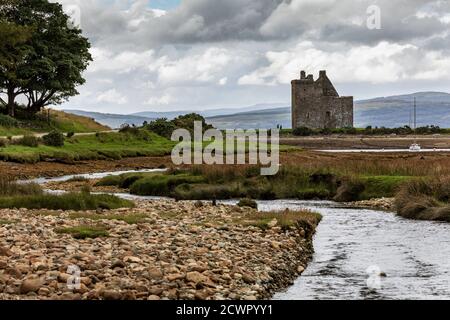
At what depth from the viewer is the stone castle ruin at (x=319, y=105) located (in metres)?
133

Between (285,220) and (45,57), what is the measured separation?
6355 centimetres

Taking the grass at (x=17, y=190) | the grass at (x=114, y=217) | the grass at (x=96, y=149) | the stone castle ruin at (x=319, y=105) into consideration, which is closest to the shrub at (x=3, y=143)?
the grass at (x=96, y=149)

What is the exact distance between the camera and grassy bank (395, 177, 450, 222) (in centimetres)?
3036

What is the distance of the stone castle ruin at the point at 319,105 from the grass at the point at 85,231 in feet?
372

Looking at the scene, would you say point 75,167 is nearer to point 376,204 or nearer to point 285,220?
point 376,204

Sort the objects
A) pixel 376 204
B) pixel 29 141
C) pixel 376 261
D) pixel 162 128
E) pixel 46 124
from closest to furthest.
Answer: pixel 376 261 → pixel 376 204 → pixel 29 141 → pixel 46 124 → pixel 162 128

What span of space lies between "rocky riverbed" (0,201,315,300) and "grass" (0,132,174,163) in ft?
128

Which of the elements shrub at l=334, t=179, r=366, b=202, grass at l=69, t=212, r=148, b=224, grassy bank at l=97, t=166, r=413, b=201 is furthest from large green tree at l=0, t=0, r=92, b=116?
grass at l=69, t=212, r=148, b=224

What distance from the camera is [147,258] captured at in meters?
16.8

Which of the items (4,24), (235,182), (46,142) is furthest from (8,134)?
(235,182)

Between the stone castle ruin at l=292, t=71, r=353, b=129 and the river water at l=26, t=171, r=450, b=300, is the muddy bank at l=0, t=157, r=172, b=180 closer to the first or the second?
the river water at l=26, t=171, r=450, b=300

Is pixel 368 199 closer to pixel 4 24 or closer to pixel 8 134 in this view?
pixel 4 24

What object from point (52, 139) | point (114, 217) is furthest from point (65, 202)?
point (52, 139)

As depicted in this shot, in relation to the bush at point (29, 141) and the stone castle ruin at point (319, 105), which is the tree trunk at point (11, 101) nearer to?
the bush at point (29, 141)
